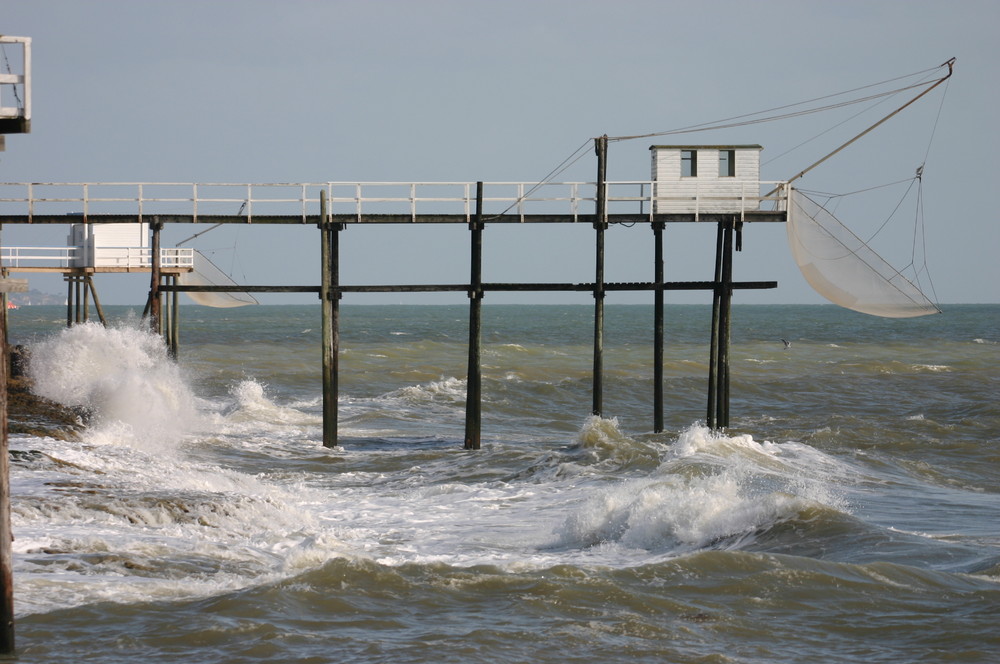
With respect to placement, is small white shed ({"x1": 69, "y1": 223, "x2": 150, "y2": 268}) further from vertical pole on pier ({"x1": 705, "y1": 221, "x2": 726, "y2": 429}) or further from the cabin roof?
vertical pole on pier ({"x1": 705, "y1": 221, "x2": 726, "y2": 429})

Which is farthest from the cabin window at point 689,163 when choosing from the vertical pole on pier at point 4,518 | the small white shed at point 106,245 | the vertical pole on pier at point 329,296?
the small white shed at point 106,245

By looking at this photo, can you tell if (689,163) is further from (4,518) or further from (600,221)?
(4,518)

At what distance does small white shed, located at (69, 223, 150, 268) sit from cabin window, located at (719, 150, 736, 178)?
17557mm

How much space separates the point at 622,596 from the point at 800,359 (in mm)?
50764

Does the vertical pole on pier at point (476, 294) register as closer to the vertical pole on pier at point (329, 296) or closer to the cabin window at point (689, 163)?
the vertical pole on pier at point (329, 296)

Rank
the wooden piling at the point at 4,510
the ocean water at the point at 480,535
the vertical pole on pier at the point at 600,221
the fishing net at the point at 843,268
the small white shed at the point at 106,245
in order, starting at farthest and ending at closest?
the small white shed at the point at 106,245 → the fishing net at the point at 843,268 → the vertical pole on pier at the point at 600,221 → the ocean water at the point at 480,535 → the wooden piling at the point at 4,510

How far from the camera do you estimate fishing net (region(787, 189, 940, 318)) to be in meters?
22.8

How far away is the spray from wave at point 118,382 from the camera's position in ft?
76.3

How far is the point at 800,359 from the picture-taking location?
197 ft

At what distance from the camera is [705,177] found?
2303 centimetres

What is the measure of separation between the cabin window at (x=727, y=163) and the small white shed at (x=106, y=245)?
17.6 m

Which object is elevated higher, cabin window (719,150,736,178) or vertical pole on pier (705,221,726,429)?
cabin window (719,150,736,178)

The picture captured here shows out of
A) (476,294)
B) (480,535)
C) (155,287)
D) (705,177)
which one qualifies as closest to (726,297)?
(705,177)

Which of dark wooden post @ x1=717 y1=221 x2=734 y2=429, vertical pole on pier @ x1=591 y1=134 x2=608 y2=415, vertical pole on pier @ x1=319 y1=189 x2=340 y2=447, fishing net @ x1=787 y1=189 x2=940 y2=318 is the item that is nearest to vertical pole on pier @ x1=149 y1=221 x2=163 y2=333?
vertical pole on pier @ x1=319 y1=189 x2=340 y2=447
